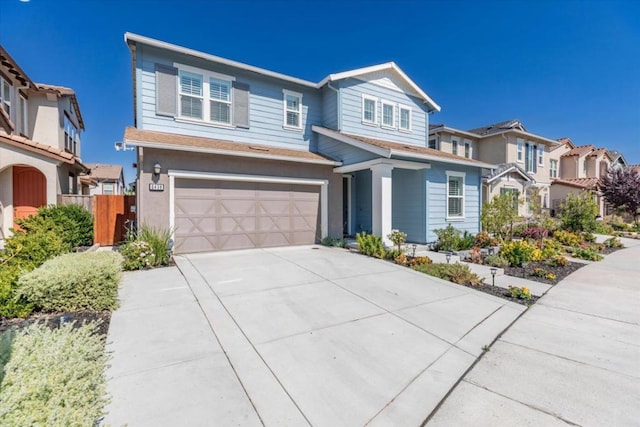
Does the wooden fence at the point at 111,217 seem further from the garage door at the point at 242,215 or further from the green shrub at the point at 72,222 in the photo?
the garage door at the point at 242,215

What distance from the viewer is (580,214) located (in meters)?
12.6

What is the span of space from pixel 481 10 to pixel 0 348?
14373mm

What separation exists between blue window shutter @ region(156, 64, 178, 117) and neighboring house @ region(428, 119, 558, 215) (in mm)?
14987

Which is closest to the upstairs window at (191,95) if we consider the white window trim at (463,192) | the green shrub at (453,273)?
the green shrub at (453,273)

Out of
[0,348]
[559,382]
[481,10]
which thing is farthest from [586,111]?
[0,348]

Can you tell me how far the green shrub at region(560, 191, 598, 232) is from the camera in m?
12.4

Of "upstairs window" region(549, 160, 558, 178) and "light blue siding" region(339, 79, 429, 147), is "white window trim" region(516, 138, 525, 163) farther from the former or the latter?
"light blue siding" region(339, 79, 429, 147)

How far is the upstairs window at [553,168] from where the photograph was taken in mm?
23703

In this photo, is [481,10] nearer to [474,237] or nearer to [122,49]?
[474,237]

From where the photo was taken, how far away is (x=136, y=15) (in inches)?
364

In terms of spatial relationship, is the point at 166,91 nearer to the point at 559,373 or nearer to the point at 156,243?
the point at 156,243

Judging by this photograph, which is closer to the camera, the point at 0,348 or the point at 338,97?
the point at 0,348

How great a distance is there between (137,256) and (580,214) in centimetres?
1652

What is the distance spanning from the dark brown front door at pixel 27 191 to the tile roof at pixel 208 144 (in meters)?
6.00
